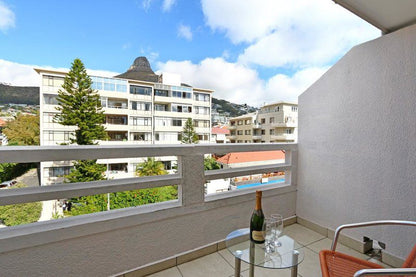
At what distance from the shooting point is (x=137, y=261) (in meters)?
1.44

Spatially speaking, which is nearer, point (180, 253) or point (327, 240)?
point (180, 253)

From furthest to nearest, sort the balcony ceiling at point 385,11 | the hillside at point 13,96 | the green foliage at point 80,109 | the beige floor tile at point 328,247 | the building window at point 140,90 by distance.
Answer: the building window at point 140,90
the green foliage at point 80,109
the hillside at point 13,96
the beige floor tile at point 328,247
the balcony ceiling at point 385,11

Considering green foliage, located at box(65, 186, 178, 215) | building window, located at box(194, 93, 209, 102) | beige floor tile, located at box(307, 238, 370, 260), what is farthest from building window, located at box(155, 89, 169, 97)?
beige floor tile, located at box(307, 238, 370, 260)

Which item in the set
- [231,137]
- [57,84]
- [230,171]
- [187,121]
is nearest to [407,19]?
[230,171]

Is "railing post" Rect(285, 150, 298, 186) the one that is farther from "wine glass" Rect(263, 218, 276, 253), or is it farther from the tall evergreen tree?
the tall evergreen tree

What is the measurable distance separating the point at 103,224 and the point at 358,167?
2184 millimetres

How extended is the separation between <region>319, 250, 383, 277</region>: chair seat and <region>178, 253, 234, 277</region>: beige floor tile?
2.51 ft

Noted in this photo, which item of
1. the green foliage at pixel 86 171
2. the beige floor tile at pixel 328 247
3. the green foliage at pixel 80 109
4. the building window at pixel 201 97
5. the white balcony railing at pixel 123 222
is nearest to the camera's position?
the white balcony railing at pixel 123 222

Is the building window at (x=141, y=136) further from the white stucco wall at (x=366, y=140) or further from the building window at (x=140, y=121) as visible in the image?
the white stucco wall at (x=366, y=140)

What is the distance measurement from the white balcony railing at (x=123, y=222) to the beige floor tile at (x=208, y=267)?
4.7 inches

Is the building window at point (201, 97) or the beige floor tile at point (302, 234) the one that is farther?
the building window at point (201, 97)

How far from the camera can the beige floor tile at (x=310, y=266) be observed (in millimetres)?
1491

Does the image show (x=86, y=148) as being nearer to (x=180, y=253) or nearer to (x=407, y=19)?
(x=180, y=253)

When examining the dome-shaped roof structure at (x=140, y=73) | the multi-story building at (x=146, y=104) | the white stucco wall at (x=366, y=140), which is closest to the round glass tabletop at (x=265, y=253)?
the white stucco wall at (x=366, y=140)
